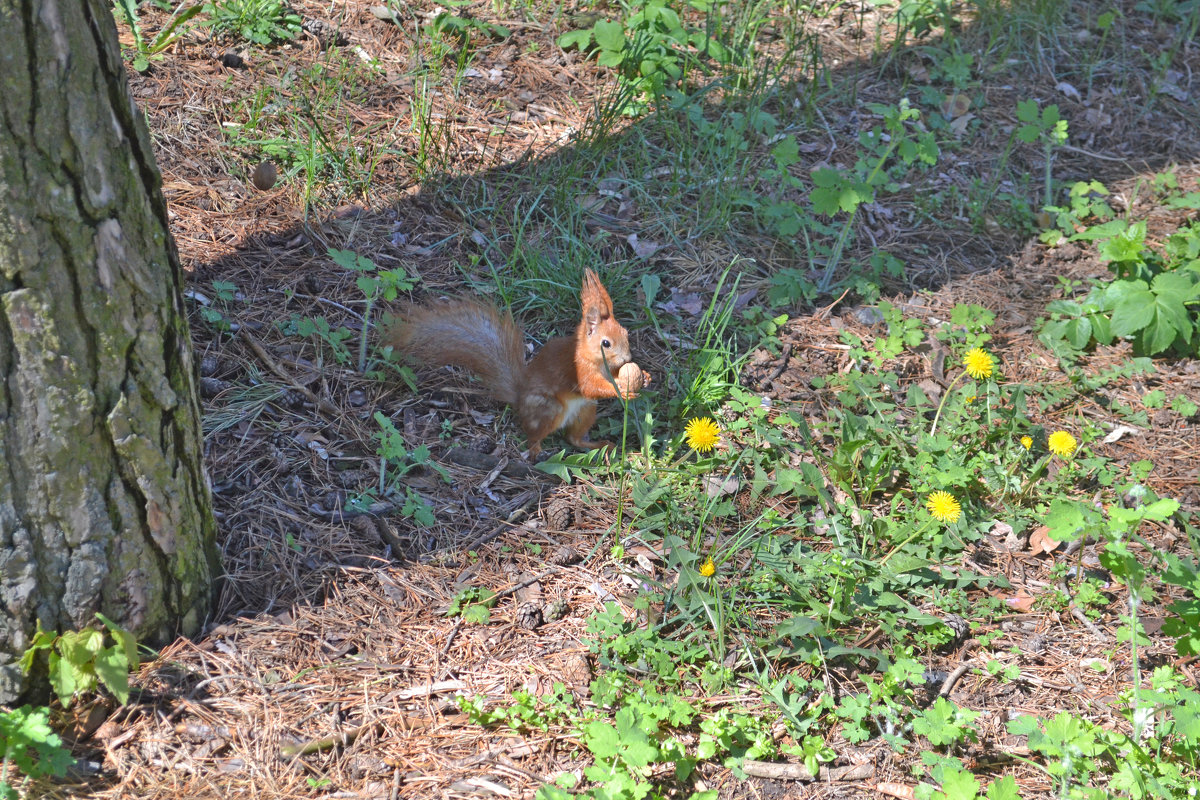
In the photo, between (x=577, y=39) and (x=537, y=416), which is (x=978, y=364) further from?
(x=577, y=39)

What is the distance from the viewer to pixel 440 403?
335 centimetres

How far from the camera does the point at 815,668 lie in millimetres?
2496

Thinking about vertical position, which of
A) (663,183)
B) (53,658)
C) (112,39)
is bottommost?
(53,658)

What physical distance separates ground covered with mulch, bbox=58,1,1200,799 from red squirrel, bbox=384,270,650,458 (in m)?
0.13

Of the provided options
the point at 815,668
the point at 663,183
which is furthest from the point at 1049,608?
the point at 663,183

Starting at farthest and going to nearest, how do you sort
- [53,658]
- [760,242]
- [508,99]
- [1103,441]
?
[508,99] → [760,242] → [1103,441] → [53,658]

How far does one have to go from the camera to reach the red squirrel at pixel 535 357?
3.28 meters

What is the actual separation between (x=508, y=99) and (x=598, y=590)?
116 inches

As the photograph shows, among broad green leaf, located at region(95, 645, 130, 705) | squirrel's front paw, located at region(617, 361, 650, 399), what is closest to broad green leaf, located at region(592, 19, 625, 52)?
squirrel's front paw, located at region(617, 361, 650, 399)

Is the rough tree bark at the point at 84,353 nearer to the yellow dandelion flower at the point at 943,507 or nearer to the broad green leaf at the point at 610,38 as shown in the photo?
the yellow dandelion flower at the point at 943,507

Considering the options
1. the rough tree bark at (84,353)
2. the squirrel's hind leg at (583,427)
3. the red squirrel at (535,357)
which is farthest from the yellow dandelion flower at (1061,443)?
→ the rough tree bark at (84,353)

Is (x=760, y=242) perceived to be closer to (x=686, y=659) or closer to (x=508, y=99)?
(x=508, y=99)

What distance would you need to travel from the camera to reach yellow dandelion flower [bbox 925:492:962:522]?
287 cm

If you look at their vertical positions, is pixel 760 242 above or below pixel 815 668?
above
